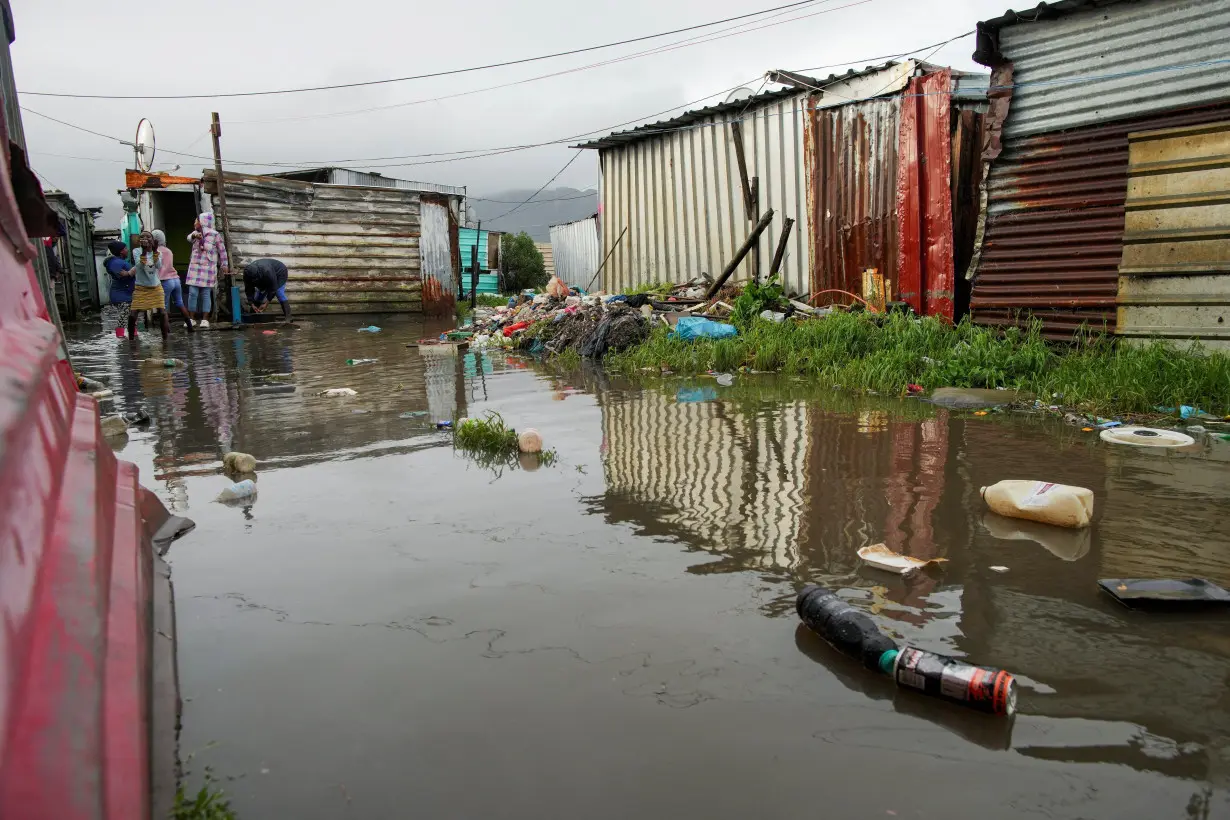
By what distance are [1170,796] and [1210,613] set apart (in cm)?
104

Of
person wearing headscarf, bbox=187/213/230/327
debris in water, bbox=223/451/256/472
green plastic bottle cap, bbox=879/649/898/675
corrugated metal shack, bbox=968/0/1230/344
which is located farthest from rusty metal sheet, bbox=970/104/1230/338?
person wearing headscarf, bbox=187/213/230/327

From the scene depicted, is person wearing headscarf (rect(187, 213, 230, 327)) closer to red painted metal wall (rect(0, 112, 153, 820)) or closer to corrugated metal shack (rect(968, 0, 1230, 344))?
corrugated metal shack (rect(968, 0, 1230, 344))

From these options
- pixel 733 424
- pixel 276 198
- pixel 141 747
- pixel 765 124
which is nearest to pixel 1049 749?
pixel 141 747

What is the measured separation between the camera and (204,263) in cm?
1412

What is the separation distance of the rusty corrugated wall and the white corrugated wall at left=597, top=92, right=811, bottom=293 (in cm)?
40

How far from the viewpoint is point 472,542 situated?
10.6 feet

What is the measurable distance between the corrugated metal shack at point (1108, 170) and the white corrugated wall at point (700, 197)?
9.23 feet

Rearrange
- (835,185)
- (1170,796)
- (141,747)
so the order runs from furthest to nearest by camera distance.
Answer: (835,185)
(1170,796)
(141,747)

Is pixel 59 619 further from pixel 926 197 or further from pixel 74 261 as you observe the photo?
pixel 74 261

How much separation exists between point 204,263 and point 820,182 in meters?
10.3

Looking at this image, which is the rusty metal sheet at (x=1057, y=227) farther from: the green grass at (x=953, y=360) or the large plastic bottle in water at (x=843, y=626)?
the large plastic bottle in water at (x=843, y=626)

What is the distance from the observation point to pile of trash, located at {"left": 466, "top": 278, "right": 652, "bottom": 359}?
9.30 m

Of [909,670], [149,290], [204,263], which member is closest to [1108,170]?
[909,670]

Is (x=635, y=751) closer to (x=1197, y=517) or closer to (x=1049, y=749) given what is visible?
(x=1049, y=749)
